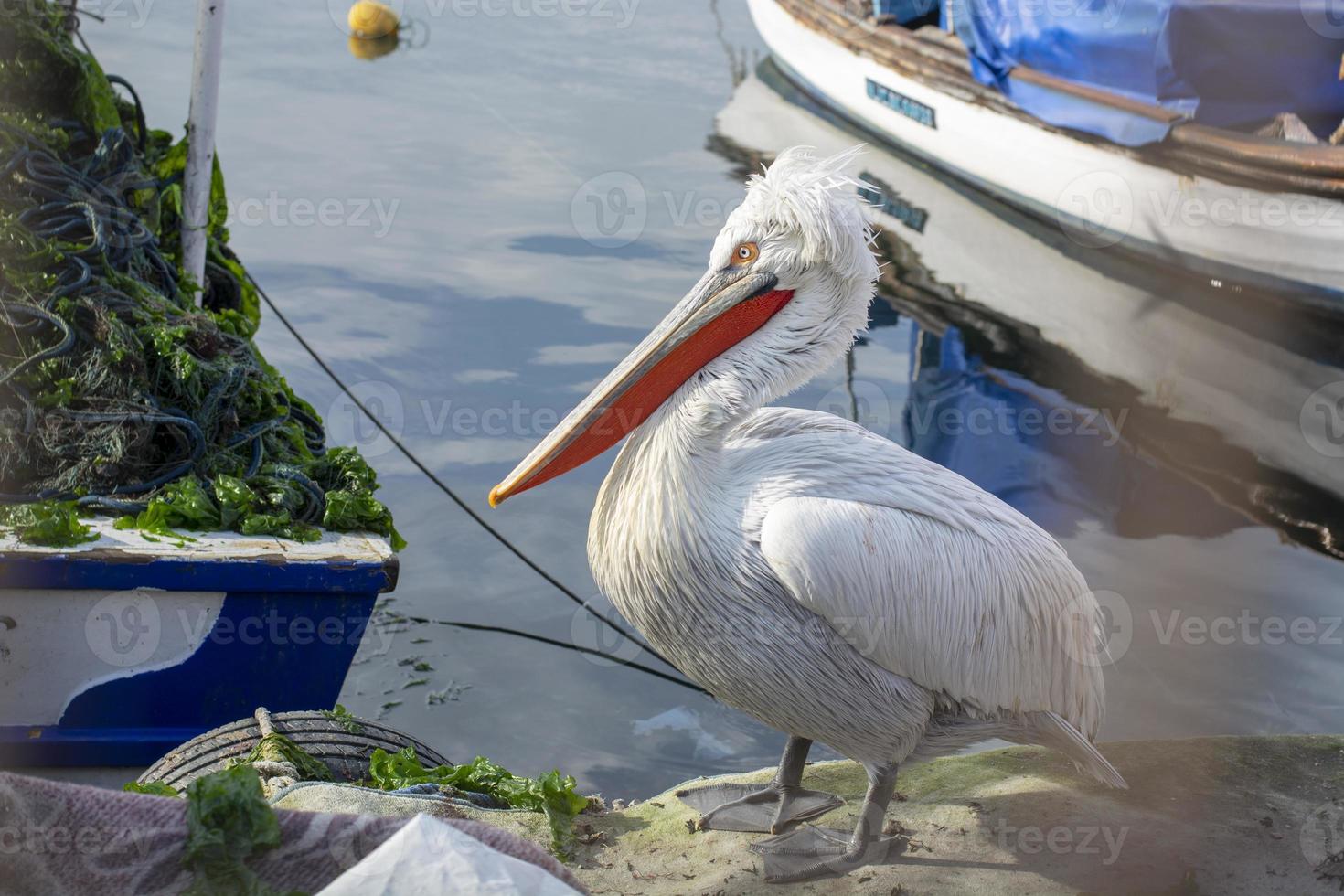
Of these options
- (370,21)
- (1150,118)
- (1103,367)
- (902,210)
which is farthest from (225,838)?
(370,21)

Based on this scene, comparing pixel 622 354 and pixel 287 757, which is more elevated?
pixel 287 757

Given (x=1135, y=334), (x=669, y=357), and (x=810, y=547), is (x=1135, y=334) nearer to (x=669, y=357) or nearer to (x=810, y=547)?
(x=669, y=357)

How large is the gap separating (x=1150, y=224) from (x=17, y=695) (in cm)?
1009

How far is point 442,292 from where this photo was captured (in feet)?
30.2

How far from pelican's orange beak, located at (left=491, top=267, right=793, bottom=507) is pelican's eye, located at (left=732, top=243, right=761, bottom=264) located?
3 centimetres

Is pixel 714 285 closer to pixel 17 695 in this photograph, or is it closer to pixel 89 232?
pixel 17 695

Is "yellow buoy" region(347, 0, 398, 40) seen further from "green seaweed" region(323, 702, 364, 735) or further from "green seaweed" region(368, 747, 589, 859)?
"green seaweed" region(368, 747, 589, 859)

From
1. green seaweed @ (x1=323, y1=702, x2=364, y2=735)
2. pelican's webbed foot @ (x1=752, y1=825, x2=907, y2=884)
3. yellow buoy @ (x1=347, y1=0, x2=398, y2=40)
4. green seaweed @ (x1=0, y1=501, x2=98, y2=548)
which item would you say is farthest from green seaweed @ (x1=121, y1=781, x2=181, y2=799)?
yellow buoy @ (x1=347, y1=0, x2=398, y2=40)

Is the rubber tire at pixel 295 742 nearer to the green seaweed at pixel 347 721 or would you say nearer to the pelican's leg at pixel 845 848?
the green seaweed at pixel 347 721

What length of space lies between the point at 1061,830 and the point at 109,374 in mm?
3523

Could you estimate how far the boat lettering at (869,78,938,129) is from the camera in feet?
45.3

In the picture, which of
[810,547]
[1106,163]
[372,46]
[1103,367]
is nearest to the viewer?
[810,547]

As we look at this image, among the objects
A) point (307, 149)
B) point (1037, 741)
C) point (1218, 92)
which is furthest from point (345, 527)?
point (1218, 92)

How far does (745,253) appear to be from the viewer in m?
3.55
